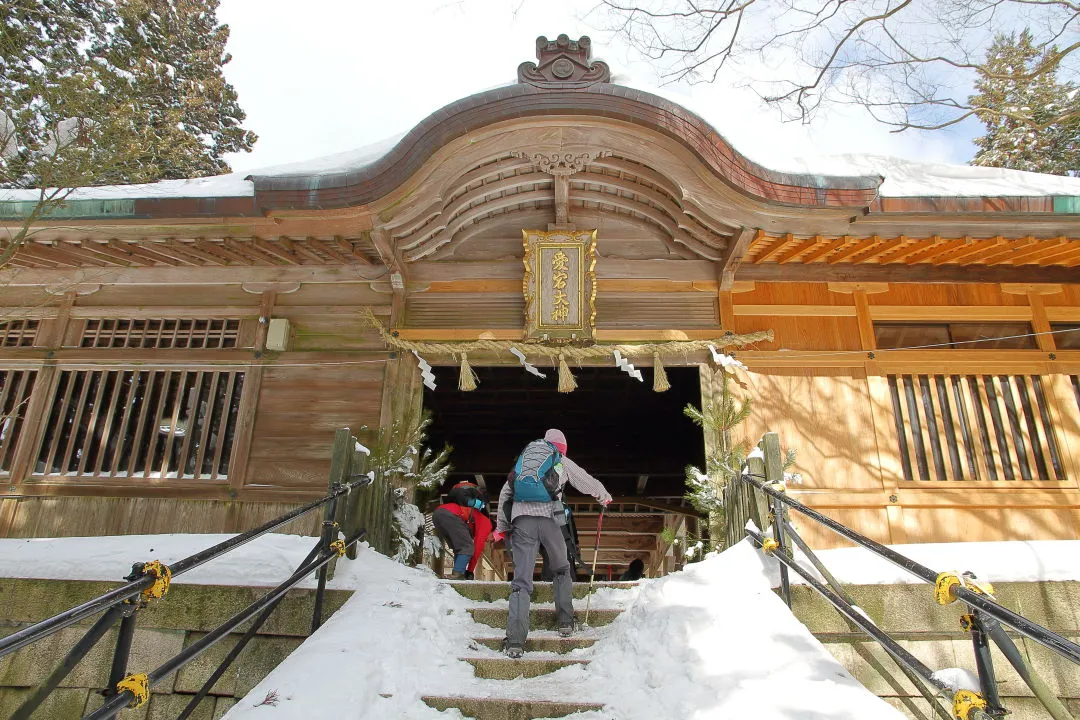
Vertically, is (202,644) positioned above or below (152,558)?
below

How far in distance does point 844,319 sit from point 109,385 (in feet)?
29.8

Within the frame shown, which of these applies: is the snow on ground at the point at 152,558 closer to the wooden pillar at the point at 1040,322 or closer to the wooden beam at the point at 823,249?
the wooden beam at the point at 823,249

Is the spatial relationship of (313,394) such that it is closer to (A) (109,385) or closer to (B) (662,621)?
(A) (109,385)

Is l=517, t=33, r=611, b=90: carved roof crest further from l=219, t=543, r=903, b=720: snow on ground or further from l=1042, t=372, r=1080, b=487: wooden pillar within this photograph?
l=1042, t=372, r=1080, b=487: wooden pillar

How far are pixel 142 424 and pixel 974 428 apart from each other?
9764 mm

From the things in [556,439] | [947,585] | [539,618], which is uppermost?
[556,439]

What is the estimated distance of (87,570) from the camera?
548cm

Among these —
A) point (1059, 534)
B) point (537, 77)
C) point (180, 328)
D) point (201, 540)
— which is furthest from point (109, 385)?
point (1059, 534)

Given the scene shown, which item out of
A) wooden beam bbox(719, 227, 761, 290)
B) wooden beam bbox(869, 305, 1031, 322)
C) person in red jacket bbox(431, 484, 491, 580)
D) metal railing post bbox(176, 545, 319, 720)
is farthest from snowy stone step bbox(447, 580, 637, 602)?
wooden beam bbox(869, 305, 1031, 322)

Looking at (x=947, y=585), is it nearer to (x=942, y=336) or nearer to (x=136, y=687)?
(x=136, y=687)

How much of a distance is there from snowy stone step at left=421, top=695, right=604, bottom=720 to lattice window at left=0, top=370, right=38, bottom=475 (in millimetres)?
7081

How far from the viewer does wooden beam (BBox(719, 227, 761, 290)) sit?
7.59m

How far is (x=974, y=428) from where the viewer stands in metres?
7.80

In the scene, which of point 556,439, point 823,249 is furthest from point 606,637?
point 823,249
